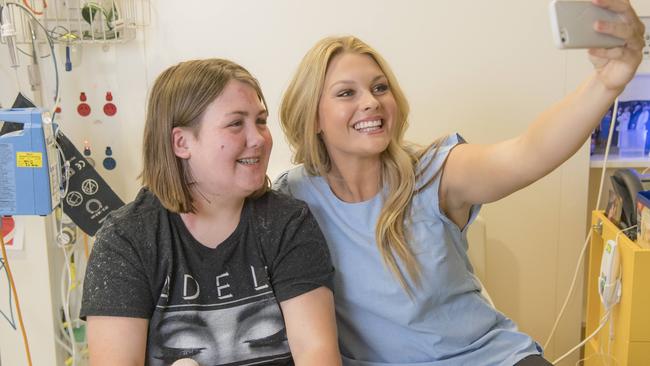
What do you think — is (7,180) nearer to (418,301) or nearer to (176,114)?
(176,114)

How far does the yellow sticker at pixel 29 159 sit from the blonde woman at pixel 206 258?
46 centimetres

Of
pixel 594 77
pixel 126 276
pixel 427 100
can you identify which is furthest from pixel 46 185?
pixel 594 77

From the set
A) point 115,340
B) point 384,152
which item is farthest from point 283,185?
point 115,340

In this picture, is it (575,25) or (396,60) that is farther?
(396,60)

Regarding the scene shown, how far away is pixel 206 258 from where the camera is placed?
4.69 ft

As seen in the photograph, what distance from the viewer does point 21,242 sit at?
211 centimetres

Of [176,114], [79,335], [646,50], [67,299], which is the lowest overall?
[79,335]

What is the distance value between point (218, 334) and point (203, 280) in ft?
0.39

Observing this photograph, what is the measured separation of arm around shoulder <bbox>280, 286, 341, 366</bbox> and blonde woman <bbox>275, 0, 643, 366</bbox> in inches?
5.4

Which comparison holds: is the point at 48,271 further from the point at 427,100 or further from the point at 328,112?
the point at 427,100

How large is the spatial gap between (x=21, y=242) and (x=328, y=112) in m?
1.16

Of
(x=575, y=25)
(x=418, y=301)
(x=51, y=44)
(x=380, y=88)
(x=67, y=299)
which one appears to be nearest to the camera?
(x=575, y=25)

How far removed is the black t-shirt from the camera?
1379 millimetres

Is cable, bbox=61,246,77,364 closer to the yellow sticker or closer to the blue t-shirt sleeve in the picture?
the yellow sticker
